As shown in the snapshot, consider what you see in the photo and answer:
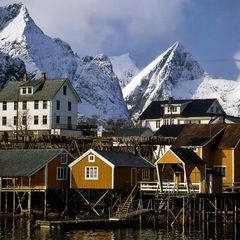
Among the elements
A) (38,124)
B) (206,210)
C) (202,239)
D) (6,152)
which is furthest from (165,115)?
(202,239)

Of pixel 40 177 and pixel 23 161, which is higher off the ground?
pixel 23 161

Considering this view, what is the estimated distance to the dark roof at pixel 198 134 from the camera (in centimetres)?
7840

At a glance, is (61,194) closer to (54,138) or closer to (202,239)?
(54,138)

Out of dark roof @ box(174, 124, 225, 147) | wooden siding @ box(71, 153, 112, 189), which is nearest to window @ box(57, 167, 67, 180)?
wooden siding @ box(71, 153, 112, 189)

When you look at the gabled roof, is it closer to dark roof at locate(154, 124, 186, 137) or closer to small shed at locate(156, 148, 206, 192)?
small shed at locate(156, 148, 206, 192)

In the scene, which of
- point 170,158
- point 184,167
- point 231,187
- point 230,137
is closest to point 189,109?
point 230,137

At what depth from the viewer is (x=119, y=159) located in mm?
75062

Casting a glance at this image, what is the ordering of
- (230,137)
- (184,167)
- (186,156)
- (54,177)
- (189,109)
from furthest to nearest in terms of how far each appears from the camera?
(189,109) < (230,137) < (54,177) < (186,156) < (184,167)

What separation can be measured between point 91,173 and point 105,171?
1.70m

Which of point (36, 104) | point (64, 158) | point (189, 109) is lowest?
point (64, 158)

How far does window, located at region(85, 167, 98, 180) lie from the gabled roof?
1.38 metres

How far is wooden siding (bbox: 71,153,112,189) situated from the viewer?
73.4 meters

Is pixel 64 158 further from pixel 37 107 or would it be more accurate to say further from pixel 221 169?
pixel 37 107

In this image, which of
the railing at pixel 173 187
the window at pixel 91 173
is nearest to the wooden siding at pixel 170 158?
the railing at pixel 173 187
